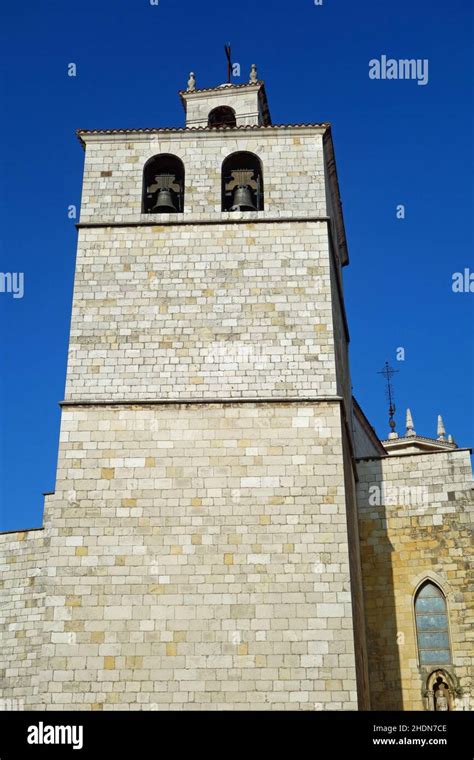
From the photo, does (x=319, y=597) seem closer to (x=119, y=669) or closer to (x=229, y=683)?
(x=229, y=683)

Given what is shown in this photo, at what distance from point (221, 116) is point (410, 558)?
29.5ft

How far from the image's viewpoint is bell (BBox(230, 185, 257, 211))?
14711 mm

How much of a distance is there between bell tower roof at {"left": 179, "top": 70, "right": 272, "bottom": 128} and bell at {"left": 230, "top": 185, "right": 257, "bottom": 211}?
3474 millimetres

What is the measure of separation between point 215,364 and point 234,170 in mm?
3766

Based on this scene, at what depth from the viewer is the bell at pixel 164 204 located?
14789mm

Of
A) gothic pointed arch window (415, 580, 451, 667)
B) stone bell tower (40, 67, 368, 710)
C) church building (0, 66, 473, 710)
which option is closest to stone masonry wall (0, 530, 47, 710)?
church building (0, 66, 473, 710)

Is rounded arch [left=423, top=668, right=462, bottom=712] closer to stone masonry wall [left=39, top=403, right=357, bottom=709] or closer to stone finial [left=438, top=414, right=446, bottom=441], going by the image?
stone masonry wall [left=39, top=403, right=357, bottom=709]

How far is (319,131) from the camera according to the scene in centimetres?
1527

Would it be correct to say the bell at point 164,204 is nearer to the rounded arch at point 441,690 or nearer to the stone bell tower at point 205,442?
the stone bell tower at point 205,442

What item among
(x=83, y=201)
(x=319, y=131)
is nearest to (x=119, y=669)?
(x=83, y=201)

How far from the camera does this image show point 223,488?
12633 mm

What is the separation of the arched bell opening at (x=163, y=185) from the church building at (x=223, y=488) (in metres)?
0.03
